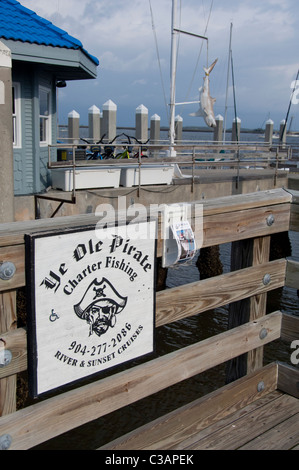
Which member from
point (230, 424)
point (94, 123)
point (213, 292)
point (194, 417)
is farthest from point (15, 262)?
point (94, 123)

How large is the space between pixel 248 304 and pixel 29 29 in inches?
348

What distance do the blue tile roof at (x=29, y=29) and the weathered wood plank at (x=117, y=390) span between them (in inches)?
327

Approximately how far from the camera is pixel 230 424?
9.48ft

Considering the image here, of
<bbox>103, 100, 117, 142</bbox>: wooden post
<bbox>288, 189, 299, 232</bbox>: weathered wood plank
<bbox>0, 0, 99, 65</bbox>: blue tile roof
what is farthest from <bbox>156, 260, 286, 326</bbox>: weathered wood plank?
<bbox>103, 100, 117, 142</bbox>: wooden post

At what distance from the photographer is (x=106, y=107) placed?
2142 centimetres

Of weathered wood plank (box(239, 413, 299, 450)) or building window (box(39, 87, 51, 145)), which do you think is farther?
building window (box(39, 87, 51, 145))

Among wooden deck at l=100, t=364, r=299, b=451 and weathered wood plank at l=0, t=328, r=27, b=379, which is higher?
weathered wood plank at l=0, t=328, r=27, b=379

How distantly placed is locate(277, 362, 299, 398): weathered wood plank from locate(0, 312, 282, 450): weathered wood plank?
0.29 meters

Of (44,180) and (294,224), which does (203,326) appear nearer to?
(44,180)

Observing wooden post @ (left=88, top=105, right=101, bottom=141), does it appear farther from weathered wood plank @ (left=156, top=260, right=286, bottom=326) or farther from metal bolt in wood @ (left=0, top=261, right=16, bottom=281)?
metal bolt in wood @ (left=0, top=261, right=16, bottom=281)

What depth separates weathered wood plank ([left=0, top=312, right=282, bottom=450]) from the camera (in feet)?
6.70

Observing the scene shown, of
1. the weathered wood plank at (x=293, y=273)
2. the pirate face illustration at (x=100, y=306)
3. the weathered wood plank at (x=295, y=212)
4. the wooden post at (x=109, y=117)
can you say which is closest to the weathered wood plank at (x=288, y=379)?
the weathered wood plank at (x=293, y=273)

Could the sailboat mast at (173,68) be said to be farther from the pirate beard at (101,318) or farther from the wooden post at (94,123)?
the pirate beard at (101,318)
